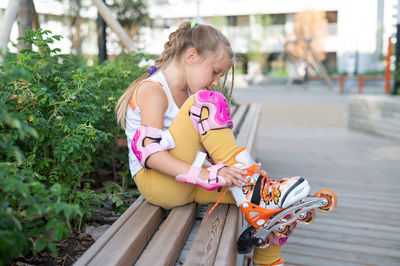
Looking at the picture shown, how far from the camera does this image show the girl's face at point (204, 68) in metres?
1.93

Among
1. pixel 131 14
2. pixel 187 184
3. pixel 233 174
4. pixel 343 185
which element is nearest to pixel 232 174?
pixel 233 174

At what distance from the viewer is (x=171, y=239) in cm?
143

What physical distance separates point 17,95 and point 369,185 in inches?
120

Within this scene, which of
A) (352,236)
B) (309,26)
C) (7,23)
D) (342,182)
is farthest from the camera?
(309,26)

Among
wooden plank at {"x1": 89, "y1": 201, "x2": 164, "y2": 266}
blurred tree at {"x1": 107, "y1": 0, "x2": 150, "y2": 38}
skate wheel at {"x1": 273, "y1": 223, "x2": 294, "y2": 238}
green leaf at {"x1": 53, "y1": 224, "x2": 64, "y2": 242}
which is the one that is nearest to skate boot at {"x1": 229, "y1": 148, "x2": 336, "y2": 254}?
skate wheel at {"x1": 273, "y1": 223, "x2": 294, "y2": 238}

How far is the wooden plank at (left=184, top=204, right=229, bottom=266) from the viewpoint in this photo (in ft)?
4.31

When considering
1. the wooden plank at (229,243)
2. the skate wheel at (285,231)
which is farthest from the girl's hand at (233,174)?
the skate wheel at (285,231)

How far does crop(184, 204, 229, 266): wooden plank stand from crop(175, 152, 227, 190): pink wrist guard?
0.13 meters

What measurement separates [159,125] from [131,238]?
1.81ft

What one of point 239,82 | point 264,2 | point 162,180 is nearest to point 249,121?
point 162,180

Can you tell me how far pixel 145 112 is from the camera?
1.78 m

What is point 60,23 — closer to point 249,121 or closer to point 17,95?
point 249,121

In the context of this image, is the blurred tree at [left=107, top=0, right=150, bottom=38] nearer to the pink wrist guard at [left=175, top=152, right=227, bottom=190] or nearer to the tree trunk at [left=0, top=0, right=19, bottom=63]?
the tree trunk at [left=0, top=0, right=19, bottom=63]

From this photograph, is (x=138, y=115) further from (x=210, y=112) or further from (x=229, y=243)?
(x=229, y=243)
